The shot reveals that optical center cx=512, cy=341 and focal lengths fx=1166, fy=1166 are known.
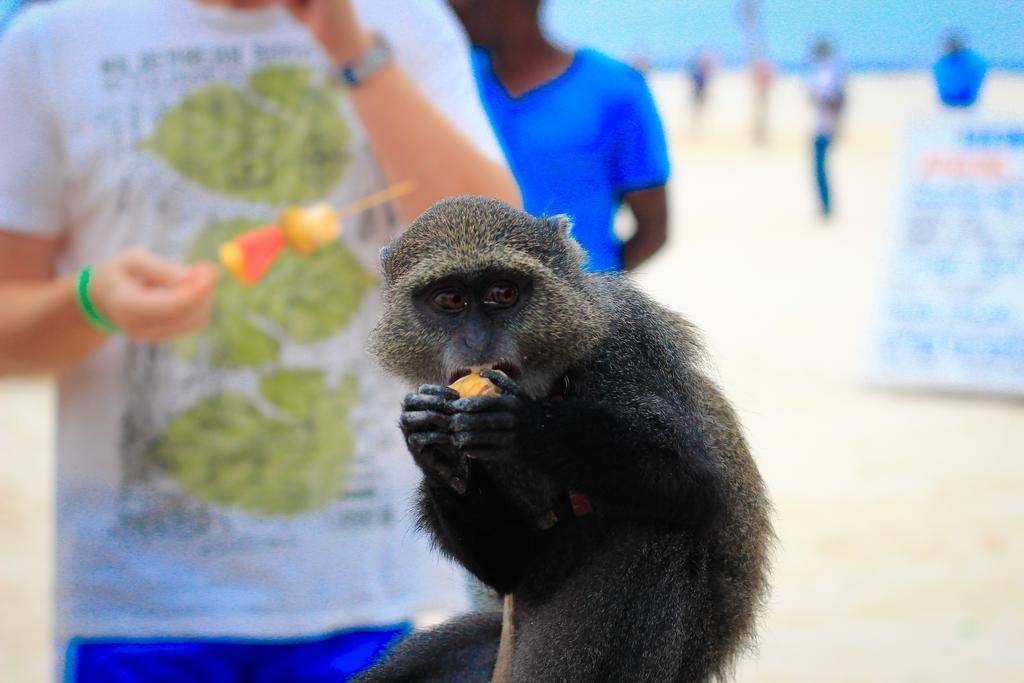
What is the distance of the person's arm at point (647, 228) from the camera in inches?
155

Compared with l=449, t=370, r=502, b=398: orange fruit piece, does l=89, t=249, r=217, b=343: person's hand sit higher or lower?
higher

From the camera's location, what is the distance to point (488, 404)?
126cm

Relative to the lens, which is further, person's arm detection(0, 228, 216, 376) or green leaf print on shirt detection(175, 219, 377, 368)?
green leaf print on shirt detection(175, 219, 377, 368)

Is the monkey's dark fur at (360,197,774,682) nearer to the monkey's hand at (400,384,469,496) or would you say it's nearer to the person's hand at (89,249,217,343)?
the monkey's hand at (400,384,469,496)

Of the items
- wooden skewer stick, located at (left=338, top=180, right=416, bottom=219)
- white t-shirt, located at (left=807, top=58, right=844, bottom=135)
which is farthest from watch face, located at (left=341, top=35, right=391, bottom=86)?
white t-shirt, located at (left=807, top=58, right=844, bottom=135)

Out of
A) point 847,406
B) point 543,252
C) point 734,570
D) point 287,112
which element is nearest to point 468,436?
point 543,252

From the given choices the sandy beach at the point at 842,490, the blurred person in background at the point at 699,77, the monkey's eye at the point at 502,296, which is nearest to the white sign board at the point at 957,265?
the sandy beach at the point at 842,490

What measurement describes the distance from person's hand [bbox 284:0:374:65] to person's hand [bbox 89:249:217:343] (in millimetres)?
562

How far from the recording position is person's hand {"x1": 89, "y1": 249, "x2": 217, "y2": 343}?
221 centimetres

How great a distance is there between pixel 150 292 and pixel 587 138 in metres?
1.10

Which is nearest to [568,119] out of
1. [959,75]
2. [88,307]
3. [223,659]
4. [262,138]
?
[262,138]

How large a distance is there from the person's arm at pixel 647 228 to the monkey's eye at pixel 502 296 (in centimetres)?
245

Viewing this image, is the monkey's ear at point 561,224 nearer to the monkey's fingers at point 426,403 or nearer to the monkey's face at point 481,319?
the monkey's face at point 481,319

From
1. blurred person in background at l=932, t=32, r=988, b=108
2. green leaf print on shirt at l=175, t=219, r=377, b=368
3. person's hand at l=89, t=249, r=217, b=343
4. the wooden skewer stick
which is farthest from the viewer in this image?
blurred person in background at l=932, t=32, r=988, b=108
